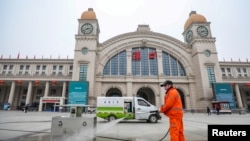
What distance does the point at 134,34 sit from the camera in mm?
36781

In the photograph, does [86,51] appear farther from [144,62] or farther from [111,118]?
[111,118]

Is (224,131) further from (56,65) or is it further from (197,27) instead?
(56,65)

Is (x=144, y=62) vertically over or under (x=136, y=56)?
under

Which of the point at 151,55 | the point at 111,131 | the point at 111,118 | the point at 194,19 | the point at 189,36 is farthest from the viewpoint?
the point at 189,36

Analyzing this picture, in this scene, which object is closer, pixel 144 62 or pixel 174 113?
pixel 174 113

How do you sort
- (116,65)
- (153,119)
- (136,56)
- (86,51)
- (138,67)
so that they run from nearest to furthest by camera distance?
1. (153,119)
2. (86,51)
3. (138,67)
4. (116,65)
5. (136,56)

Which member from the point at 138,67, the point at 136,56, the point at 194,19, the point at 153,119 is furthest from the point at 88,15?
the point at 153,119

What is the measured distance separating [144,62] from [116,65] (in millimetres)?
6783

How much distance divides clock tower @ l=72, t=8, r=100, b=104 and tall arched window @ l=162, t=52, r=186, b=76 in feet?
54.7

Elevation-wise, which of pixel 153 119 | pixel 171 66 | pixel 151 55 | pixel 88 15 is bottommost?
pixel 153 119

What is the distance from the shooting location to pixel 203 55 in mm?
34219

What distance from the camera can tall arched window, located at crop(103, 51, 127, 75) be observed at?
3428 centimetres

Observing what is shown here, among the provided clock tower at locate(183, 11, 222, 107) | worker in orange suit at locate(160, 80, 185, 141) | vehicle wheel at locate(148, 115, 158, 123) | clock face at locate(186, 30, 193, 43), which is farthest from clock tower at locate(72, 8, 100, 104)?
worker in orange suit at locate(160, 80, 185, 141)

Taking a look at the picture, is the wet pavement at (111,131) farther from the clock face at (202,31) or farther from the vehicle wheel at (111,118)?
the clock face at (202,31)
